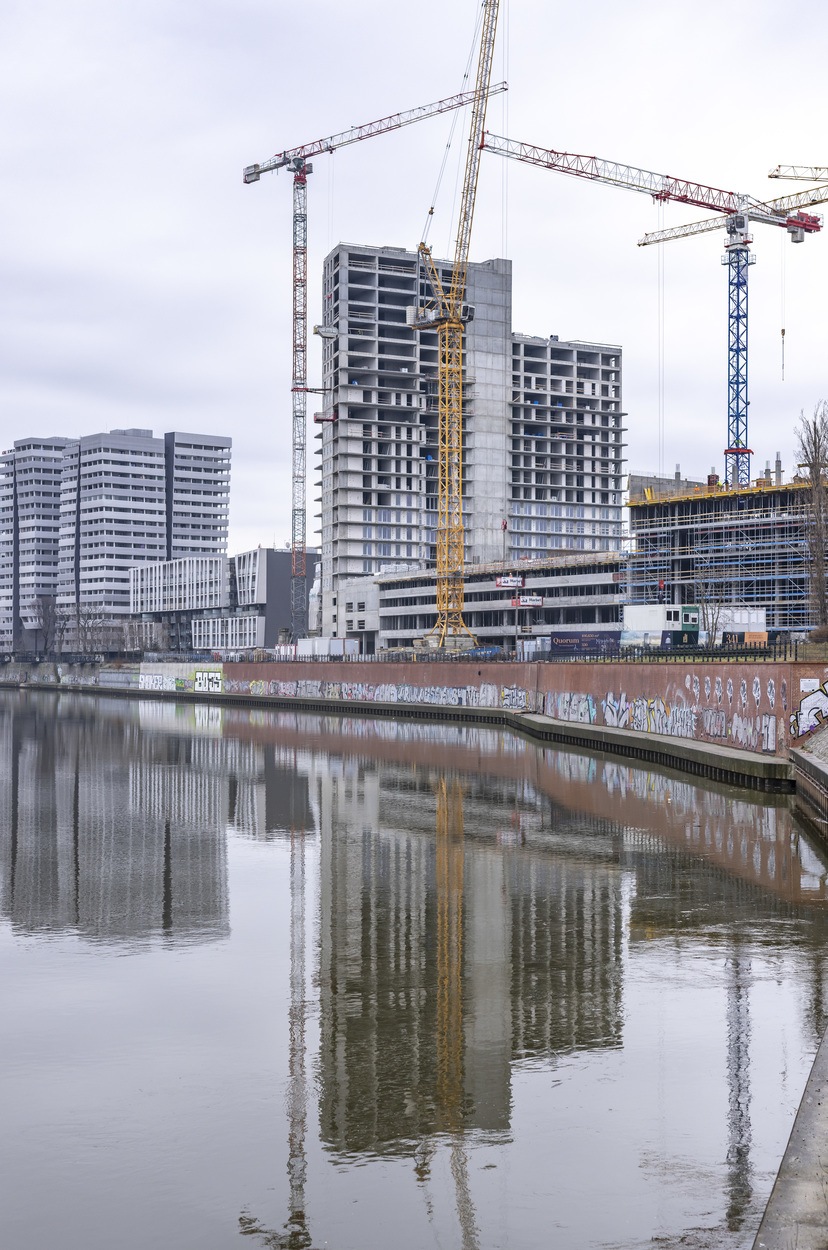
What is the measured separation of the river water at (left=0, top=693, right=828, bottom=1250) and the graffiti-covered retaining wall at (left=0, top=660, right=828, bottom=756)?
1119 cm

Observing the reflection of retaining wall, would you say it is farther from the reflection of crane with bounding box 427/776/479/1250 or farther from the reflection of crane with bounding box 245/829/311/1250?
the reflection of crane with bounding box 245/829/311/1250

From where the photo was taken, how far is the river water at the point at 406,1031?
1330cm

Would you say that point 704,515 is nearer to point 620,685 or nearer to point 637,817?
point 620,685

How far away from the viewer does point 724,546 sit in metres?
134

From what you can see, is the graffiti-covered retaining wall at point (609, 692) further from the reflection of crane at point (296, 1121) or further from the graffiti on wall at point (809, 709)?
the reflection of crane at point (296, 1121)

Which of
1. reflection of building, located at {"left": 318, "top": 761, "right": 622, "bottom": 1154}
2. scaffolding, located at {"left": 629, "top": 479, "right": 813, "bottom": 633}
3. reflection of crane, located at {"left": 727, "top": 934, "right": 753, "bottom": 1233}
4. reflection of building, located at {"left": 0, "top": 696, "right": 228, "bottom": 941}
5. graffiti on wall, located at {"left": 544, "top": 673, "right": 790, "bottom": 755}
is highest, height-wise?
scaffolding, located at {"left": 629, "top": 479, "right": 813, "bottom": 633}

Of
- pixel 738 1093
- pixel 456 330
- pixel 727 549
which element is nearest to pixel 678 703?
pixel 738 1093

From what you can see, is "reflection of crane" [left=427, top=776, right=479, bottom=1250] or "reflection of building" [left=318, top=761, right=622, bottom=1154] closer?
"reflection of crane" [left=427, top=776, right=479, bottom=1250]

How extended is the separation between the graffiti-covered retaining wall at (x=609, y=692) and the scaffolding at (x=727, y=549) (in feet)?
101

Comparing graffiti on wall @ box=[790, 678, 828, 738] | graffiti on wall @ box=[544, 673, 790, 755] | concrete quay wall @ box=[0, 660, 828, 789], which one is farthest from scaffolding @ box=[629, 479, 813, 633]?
graffiti on wall @ box=[790, 678, 828, 738]

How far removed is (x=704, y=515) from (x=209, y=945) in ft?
395

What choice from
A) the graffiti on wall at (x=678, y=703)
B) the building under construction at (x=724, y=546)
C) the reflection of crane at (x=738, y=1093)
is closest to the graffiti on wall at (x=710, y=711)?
the graffiti on wall at (x=678, y=703)

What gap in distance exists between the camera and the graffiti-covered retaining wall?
52.2 meters

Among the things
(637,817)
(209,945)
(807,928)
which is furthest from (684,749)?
(209,945)
